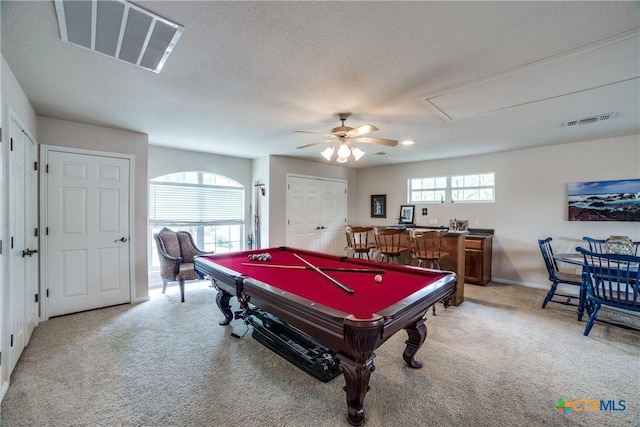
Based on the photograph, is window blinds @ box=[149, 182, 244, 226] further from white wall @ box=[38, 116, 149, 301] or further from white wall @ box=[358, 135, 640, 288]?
white wall @ box=[358, 135, 640, 288]

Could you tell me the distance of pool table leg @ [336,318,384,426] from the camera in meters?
1.41

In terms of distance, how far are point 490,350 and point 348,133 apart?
2.55 metres

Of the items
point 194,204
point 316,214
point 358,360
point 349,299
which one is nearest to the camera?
point 358,360

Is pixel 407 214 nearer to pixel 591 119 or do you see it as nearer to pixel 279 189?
pixel 279 189

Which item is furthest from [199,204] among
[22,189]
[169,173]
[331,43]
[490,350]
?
[490,350]

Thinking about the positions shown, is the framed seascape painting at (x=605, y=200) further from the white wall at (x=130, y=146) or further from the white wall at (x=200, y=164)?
the white wall at (x=130, y=146)

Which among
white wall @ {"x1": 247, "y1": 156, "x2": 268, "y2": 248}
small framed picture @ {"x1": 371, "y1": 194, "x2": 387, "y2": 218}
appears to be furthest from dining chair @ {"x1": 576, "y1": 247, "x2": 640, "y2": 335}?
white wall @ {"x1": 247, "y1": 156, "x2": 268, "y2": 248}

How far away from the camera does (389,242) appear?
A: 488 cm

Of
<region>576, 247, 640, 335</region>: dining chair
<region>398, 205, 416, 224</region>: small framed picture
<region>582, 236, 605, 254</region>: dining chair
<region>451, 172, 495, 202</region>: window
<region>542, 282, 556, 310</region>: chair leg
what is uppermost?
<region>451, 172, 495, 202</region>: window

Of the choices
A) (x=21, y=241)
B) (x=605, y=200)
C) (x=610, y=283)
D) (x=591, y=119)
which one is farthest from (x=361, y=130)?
(x=605, y=200)

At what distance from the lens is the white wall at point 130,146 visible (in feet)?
11.2

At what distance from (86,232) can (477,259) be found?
592 centimetres

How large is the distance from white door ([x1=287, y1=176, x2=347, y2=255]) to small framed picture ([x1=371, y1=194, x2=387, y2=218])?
2.29 feet

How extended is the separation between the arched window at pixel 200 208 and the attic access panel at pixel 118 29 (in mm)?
3301
